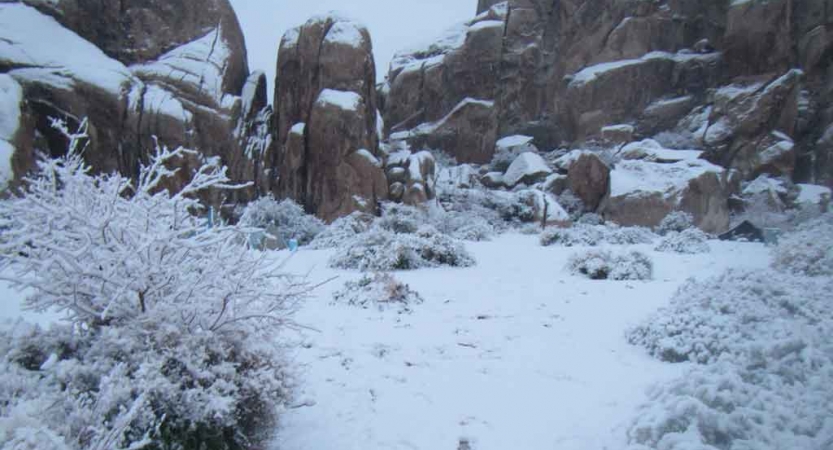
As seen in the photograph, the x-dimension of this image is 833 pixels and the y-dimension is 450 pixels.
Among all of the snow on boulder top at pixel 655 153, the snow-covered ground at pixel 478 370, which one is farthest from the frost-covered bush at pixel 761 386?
the snow on boulder top at pixel 655 153

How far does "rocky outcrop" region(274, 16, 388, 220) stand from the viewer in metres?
16.1

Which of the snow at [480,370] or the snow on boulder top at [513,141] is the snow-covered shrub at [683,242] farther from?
the snow on boulder top at [513,141]

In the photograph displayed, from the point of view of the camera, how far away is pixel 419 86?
89.4 feet

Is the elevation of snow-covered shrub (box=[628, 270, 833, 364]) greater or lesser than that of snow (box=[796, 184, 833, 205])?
lesser

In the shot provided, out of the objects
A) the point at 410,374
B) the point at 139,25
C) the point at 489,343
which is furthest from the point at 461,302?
the point at 139,25

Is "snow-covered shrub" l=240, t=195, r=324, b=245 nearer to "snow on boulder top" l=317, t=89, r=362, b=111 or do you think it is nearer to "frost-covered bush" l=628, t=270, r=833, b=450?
"snow on boulder top" l=317, t=89, r=362, b=111

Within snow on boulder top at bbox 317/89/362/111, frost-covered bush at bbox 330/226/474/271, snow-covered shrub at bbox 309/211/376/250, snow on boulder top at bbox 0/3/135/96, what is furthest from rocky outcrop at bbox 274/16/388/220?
frost-covered bush at bbox 330/226/474/271

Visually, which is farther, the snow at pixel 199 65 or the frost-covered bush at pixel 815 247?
the snow at pixel 199 65

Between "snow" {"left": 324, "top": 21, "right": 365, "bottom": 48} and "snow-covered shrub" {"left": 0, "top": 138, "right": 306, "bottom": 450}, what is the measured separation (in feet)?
54.8

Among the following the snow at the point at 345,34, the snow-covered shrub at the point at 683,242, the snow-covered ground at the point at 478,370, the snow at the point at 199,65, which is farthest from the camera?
the snow at the point at 345,34

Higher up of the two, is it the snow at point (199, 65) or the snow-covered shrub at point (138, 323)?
the snow at point (199, 65)

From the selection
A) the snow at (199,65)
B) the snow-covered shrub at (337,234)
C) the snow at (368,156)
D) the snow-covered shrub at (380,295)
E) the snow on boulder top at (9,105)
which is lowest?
the snow-covered shrub at (337,234)

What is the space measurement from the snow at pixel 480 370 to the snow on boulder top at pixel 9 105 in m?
10.4

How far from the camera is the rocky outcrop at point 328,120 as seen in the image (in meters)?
16.1
